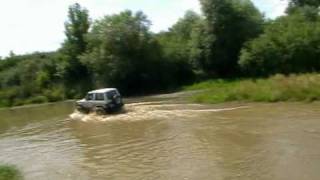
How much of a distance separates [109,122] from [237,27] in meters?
30.6

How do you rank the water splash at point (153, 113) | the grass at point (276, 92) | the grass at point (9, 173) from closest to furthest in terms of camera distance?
the grass at point (9, 173) → the grass at point (276, 92) → the water splash at point (153, 113)

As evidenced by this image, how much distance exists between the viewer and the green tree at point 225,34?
57.6 m

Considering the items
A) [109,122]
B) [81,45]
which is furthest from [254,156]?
[81,45]

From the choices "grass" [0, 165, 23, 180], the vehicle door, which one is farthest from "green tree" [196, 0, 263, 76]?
"grass" [0, 165, 23, 180]

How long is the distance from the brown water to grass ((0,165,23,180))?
1.54 feet

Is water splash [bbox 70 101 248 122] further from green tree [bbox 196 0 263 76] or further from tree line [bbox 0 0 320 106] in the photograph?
green tree [bbox 196 0 263 76]

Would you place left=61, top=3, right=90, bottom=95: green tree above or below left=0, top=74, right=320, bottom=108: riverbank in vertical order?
above

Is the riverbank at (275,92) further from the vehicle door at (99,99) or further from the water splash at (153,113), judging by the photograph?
the vehicle door at (99,99)

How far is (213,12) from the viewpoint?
58.2 meters

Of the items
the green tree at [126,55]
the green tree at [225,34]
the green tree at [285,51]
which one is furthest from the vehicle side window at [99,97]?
the green tree at [225,34]

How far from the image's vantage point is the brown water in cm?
1625

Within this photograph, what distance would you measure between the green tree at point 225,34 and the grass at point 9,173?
134 feet

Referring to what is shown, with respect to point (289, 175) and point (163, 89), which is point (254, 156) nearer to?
point (289, 175)

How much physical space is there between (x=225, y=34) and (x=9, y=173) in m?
42.3
